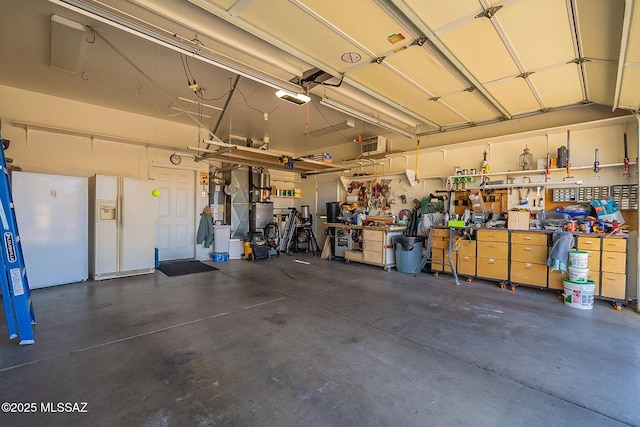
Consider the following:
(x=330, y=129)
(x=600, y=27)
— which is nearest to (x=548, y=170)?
(x=600, y=27)

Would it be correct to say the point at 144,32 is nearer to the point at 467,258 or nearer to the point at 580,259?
the point at 467,258

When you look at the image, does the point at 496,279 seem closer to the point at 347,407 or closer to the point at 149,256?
the point at 347,407

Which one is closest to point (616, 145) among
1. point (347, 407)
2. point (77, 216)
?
point (347, 407)

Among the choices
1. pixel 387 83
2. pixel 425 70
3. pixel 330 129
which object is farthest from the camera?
pixel 330 129

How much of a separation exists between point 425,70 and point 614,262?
4011mm

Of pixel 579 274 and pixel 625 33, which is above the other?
pixel 625 33

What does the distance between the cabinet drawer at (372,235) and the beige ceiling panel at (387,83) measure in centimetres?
303

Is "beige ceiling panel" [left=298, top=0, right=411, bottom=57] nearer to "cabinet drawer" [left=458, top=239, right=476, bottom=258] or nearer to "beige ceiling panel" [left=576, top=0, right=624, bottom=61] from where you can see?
"beige ceiling panel" [left=576, top=0, right=624, bottom=61]

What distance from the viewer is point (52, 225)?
4.68 meters

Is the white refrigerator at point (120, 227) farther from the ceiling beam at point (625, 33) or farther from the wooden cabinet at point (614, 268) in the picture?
the wooden cabinet at point (614, 268)

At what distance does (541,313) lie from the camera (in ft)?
12.5

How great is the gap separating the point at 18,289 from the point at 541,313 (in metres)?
6.22

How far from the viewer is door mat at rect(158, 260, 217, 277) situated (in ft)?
19.6

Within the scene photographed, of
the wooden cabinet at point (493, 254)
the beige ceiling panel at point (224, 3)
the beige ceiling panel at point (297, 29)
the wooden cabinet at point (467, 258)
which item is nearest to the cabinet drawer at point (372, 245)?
the wooden cabinet at point (467, 258)
